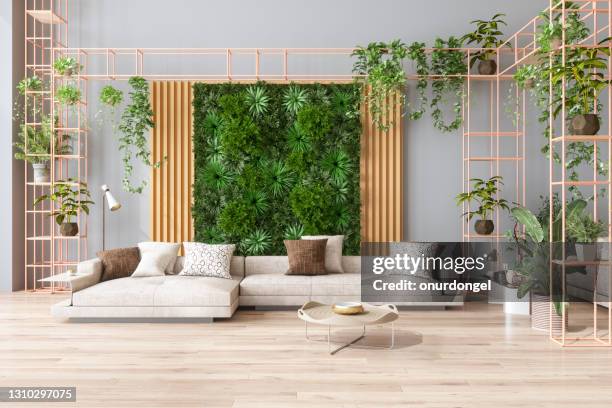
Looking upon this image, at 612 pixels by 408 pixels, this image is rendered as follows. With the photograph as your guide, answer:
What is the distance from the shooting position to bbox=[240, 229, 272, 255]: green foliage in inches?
297

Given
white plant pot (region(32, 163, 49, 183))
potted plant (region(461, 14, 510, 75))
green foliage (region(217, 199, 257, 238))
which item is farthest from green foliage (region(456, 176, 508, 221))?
white plant pot (region(32, 163, 49, 183))

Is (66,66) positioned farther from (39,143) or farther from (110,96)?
(39,143)

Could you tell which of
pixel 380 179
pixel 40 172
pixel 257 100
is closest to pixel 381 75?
pixel 380 179

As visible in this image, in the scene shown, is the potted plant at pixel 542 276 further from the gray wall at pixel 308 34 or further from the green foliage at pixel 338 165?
the green foliage at pixel 338 165

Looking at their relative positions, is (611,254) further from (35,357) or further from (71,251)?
(71,251)

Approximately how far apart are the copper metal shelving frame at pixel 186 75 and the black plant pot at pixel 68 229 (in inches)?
7.1

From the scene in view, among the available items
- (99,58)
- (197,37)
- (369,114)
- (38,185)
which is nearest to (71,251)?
(38,185)

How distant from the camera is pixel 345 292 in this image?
661cm

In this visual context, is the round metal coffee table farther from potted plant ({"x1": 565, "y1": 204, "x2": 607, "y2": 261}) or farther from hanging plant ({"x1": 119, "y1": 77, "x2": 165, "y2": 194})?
hanging plant ({"x1": 119, "y1": 77, "x2": 165, "y2": 194})

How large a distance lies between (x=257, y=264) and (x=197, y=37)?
3.34 m

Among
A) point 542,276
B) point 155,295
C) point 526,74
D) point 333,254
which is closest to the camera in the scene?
point 542,276

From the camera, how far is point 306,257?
22.8 ft

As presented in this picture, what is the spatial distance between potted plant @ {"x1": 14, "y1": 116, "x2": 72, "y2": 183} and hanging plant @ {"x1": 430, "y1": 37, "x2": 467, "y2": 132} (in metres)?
5.07

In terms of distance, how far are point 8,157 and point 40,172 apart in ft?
1.64
